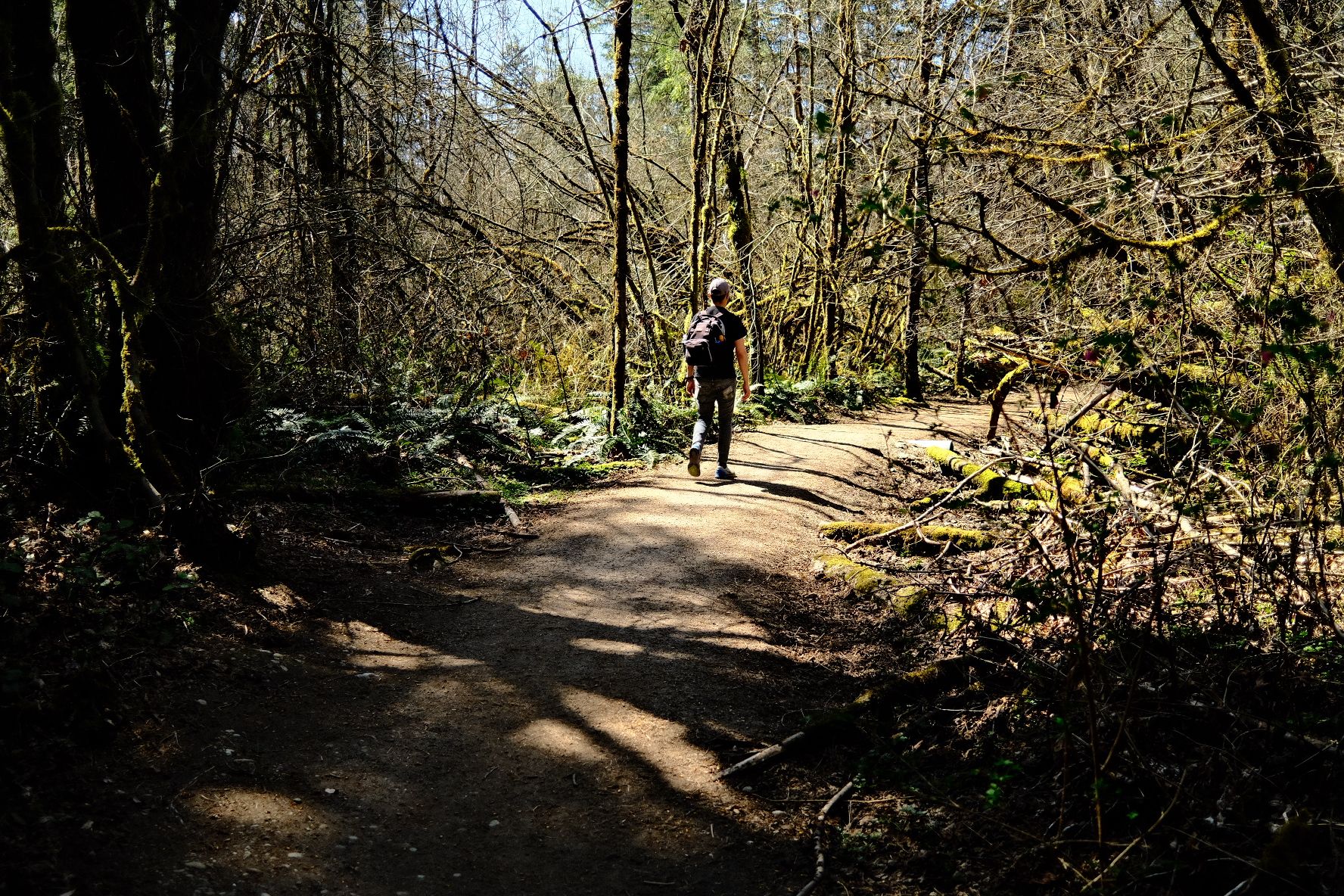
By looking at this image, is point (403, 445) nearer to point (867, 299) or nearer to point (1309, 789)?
point (1309, 789)

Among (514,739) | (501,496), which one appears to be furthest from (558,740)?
(501,496)

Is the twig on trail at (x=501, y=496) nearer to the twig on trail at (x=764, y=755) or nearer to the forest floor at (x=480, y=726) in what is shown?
the forest floor at (x=480, y=726)

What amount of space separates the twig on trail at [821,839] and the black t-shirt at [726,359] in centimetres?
581

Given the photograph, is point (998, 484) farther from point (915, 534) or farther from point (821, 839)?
point (821, 839)

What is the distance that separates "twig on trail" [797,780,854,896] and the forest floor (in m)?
0.08

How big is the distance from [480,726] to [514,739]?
24 cm

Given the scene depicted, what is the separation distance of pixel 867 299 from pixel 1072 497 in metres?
10.5

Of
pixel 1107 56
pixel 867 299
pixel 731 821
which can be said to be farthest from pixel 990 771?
pixel 867 299

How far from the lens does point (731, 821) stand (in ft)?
15.1

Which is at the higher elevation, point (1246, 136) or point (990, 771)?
point (1246, 136)

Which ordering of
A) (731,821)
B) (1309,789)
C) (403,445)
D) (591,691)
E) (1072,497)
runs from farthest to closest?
(403,445) < (1072,497) < (591,691) < (731,821) < (1309,789)

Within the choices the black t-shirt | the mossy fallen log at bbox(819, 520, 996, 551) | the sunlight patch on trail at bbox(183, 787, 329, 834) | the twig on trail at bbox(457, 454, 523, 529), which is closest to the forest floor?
the sunlight patch on trail at bbox(183, 787, 329, 834)

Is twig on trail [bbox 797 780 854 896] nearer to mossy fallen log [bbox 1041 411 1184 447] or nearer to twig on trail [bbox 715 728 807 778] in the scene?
twig on trail [bbox 715 728 807 778]

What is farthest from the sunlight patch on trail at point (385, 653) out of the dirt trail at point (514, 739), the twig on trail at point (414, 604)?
the twig on trail at point (414, 604)
